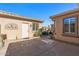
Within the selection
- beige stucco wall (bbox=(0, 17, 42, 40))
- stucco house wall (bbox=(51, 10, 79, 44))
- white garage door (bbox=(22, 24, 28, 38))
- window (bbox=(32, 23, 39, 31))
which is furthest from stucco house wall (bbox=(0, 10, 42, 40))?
stucco house wall (bbox=(51, 10, 79, 44))

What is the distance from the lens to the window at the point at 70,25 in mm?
10533

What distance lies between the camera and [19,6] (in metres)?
13.4

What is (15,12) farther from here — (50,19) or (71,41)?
(71,41)

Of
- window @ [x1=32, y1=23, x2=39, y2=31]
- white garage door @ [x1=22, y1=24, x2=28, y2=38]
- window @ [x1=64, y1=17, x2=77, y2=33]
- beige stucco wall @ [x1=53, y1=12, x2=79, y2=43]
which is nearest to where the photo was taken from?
window @ [x1=64, y1=17, x2=77, y2=33]

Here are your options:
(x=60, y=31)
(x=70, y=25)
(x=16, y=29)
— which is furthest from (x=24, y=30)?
(x=70, y=25)

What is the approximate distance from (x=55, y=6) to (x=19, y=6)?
3760 mm

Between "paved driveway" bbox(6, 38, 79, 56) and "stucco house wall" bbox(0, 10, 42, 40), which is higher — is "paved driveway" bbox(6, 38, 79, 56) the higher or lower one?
the lower one

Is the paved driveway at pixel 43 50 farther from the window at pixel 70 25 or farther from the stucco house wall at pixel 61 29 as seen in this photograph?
the window at pixel 70 25

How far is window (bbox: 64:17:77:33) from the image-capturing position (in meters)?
10.5

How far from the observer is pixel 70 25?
1105 cm

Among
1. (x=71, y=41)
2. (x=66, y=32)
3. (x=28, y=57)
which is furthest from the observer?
(x=66, y=32)

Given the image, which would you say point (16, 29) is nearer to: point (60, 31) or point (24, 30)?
point (24, 30)

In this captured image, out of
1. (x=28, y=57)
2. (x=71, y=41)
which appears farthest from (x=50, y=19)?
(x=28, y=57)

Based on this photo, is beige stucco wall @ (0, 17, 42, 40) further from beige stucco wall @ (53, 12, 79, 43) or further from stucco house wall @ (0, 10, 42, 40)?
beige stucco wall @ (53, 12, 79, 43)
